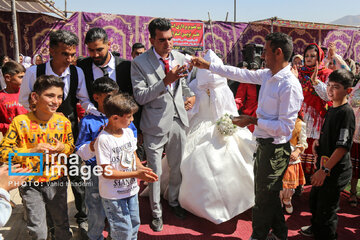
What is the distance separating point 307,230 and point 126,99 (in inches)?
96.4

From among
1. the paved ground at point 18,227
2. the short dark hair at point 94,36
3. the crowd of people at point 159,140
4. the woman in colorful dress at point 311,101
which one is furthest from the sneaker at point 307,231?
the short dark hair at point 94,36

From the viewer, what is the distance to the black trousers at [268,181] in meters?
2.58

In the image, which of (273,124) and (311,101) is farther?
(311,101)

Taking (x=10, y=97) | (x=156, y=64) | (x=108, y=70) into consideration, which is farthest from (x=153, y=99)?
(x=10, y=97)

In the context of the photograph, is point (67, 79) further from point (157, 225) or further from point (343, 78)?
point (343, 78)

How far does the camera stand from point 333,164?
251 centimetres

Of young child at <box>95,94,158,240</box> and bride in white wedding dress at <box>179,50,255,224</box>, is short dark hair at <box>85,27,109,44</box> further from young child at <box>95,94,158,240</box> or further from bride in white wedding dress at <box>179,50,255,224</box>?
bride in white wedding dress at <box>179,50,255,224</box>

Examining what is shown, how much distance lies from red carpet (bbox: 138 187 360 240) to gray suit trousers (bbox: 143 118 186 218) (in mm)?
201

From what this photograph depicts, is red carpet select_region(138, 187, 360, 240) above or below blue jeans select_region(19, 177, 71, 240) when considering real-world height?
below

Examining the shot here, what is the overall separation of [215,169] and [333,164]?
3.93 feet

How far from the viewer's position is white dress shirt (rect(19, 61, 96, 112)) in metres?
2.71

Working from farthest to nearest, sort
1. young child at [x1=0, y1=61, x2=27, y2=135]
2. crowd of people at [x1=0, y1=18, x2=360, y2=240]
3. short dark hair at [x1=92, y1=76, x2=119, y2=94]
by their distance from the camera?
1. young child at [x1=0, y1=61, x2=27, y2=135]
2. short dark hair at [x1=92, y1=76, x2=119, y2=94]
3. crowd of people at [x1=0, y1=18, x2=360, y2=240]

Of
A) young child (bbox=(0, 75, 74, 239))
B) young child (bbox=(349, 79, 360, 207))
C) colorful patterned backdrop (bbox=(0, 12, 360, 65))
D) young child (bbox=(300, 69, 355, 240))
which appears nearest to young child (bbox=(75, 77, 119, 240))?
young child (bbox=(0, 75, 74, 239))

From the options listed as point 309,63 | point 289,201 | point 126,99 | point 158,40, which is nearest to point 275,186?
point 289,201
